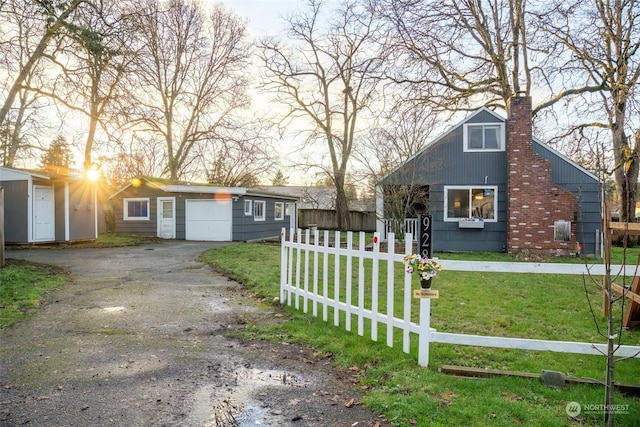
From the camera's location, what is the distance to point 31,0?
9664 millimetres

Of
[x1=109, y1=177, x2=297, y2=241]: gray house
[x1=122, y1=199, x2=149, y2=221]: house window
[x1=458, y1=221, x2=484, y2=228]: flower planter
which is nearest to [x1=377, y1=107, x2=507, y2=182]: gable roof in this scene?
[x1=458, y1=221, x2=484, y2=228]: flower planter

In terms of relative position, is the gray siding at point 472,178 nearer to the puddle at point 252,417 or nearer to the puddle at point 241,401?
the puddle at point 241,401

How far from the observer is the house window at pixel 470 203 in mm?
16469

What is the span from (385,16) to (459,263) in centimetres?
1711

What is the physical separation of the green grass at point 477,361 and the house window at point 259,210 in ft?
47.0

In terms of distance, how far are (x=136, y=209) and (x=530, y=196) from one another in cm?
1825

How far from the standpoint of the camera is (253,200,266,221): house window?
72.7ft

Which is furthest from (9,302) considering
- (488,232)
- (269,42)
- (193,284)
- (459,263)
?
(269,42)

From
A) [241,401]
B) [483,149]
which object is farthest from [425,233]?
[483,149]

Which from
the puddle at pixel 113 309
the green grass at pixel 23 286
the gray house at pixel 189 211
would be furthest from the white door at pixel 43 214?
the puddle at pixel 113 309

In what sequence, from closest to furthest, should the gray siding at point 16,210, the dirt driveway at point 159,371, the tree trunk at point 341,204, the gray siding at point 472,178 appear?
the dirt driveway at point 159,371
the gray siding at point 16,210
the gray siding at point 472,178
the tree trunk at point 341,204

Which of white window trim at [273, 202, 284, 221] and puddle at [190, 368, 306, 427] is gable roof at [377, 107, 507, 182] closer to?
white window trim at [273, 202, 284, 221]

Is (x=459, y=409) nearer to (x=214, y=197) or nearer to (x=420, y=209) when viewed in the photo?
(x=420, y=209)

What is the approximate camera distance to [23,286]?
7.75m
